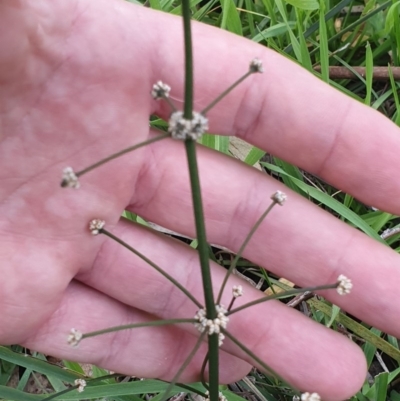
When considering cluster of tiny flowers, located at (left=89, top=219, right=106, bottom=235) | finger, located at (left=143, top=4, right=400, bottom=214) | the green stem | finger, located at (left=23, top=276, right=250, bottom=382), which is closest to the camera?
the green stem

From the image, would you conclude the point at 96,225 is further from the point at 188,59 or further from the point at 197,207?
the point at 188,59

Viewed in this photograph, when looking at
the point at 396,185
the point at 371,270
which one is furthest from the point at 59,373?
the point at 396,185

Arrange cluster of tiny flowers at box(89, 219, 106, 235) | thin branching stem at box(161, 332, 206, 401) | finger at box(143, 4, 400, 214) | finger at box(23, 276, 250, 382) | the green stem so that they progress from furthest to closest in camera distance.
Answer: finger at box(23, 276, 250, 382) < finger at box(143, 4, 400, 214) < cluster of tiny flowers at box(89, 219, 106, 235) < thin branching stem at box(161, 332, 206, 401) < the green stem

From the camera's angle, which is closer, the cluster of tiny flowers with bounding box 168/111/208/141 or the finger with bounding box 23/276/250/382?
the cluster of tiny flowers with bounding box 168/111/208/141

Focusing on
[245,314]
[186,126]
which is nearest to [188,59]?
[186,126]

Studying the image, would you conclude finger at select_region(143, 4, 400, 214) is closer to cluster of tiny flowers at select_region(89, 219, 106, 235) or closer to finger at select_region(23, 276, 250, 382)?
cluster of tiny flowers at select_region(89, 219, 106, 235)

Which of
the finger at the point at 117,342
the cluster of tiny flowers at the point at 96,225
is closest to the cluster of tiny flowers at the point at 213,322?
the cluster of tiny flowers at the point at 96,225

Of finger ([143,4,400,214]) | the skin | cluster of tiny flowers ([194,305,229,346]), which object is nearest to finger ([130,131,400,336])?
the skin

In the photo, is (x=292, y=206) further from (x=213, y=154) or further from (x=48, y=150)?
(x=48, y=150)
